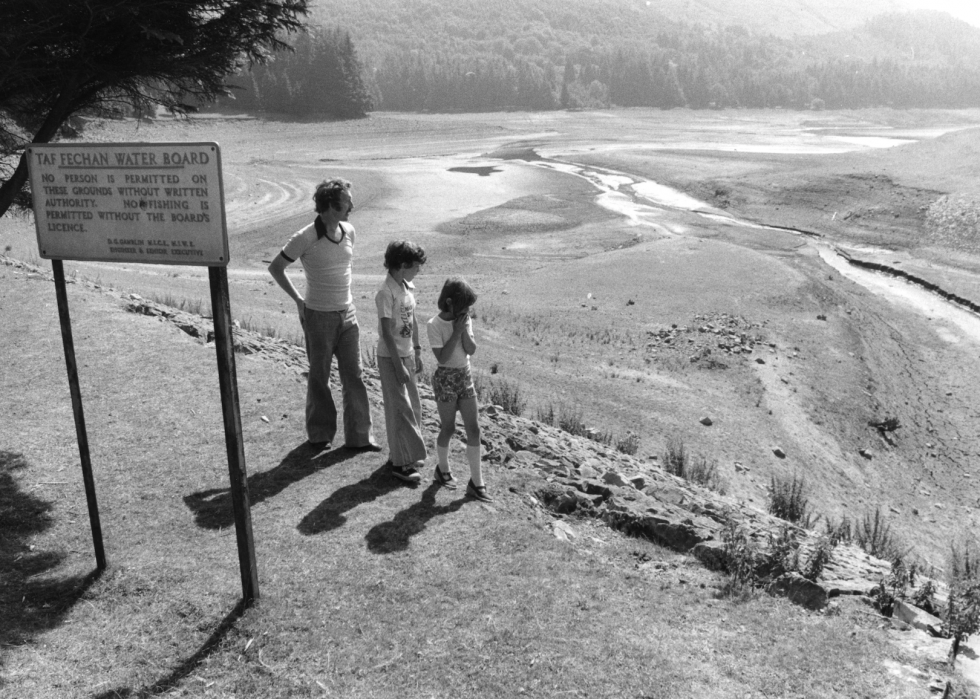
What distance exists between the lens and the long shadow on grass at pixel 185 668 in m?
4.71

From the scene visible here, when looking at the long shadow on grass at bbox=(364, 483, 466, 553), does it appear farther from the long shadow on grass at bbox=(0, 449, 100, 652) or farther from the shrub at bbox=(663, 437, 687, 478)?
the shrub at bbox=(663, 437, 687, 478)

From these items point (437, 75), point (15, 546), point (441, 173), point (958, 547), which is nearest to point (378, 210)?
point (441, 173)

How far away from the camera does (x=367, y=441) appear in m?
7.79

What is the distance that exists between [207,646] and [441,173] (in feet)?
159

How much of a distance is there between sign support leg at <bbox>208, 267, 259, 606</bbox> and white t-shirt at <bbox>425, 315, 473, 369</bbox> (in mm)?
1784

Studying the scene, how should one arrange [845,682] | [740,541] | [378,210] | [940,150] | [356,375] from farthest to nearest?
[940,150] < [378,210] < [356,375] < [740,541] < [845,682]

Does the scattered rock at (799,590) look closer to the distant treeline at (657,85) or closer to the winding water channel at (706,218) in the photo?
the winding water channel at (706,218)

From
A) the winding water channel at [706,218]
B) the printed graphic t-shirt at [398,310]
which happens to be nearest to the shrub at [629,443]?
the printed graphic t-shirt at [398,310]

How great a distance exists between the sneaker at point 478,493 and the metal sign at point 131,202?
9.88 feet

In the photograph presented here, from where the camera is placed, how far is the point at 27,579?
18.8 ft

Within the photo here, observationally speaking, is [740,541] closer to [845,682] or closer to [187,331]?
[845,682]

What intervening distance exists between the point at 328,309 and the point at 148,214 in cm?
239

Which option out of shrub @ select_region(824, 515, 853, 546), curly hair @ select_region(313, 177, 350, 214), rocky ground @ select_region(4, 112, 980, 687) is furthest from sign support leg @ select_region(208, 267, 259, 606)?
shrub @ select_region(824, 515, 853, 546)

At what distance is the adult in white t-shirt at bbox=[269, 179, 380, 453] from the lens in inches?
266
